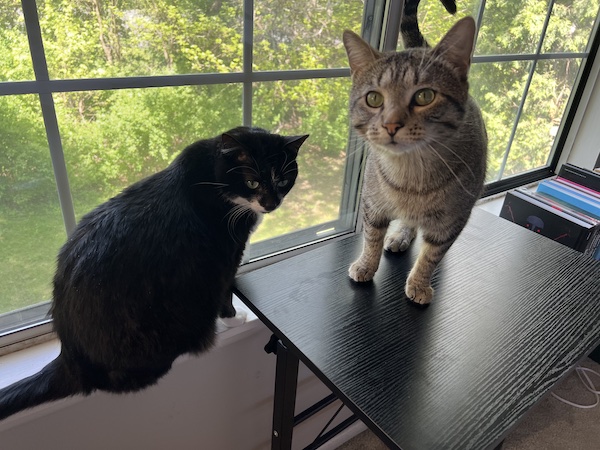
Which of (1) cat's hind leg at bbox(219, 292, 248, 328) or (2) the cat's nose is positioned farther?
(1) cat's hind leg at bbox(219, 292, 248, 328)

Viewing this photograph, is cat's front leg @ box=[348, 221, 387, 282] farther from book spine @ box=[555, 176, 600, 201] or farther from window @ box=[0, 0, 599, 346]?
book spine @ box=[555, 176, 600, 201]

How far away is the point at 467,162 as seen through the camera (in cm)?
82

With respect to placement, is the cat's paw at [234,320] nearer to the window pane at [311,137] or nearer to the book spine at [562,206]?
the window pane at [311,137]

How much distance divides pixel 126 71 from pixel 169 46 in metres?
0.10

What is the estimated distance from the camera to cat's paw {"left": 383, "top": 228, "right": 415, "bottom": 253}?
1.06 m

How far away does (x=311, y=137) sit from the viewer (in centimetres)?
118

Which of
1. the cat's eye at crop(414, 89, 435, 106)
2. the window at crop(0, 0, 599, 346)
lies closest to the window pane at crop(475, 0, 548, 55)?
the window at crop(0, 0, 599, 346)

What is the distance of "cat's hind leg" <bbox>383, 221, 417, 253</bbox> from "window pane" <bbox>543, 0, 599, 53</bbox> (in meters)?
1.11

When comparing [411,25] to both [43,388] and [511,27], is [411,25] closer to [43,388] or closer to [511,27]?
[511,27]

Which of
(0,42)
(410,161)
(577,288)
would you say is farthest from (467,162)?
(0,42)

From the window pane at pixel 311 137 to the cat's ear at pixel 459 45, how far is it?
0.43 metres

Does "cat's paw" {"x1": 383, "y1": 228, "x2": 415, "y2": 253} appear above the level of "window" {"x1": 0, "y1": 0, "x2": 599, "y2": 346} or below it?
below

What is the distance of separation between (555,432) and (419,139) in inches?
49.7

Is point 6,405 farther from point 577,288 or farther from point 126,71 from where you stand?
point 577,288
